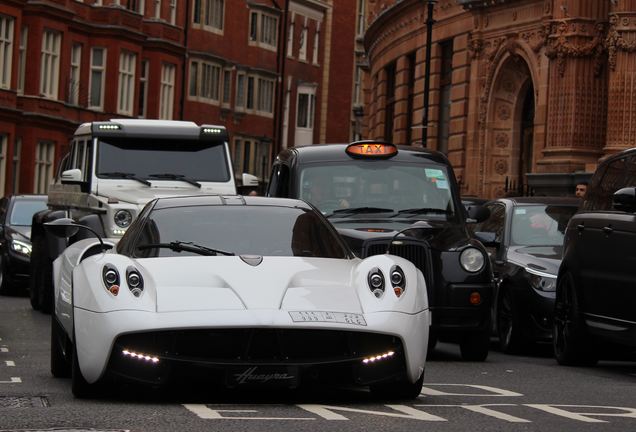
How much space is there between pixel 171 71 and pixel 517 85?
3231 centimetres

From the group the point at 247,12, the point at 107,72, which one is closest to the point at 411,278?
the point at 107,72

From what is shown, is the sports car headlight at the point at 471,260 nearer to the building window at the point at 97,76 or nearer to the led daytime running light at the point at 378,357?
the led daytime running light at the point at 378,357

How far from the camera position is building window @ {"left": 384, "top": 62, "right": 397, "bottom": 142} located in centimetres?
5891

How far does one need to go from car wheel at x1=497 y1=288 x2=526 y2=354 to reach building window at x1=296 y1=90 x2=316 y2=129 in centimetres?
7359

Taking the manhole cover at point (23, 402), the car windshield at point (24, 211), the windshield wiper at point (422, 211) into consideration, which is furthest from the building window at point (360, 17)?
the manhole cover at point (23, 402)

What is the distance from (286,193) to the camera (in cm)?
1762

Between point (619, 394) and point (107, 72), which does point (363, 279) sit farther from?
point (107, 72)

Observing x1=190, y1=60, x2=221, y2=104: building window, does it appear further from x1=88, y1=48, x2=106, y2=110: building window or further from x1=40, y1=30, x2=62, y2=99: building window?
x1=40, y1=30, x2=62, y2=99: building window

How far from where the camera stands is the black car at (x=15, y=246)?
28.0 metres

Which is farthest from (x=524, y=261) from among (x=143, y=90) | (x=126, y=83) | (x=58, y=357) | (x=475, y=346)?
(x=143, y=90)

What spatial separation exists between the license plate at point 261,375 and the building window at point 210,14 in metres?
68.4

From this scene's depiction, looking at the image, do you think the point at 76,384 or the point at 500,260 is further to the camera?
the point at 500,260

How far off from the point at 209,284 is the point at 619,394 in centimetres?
326

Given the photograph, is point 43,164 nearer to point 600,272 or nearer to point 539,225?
point 539,225
